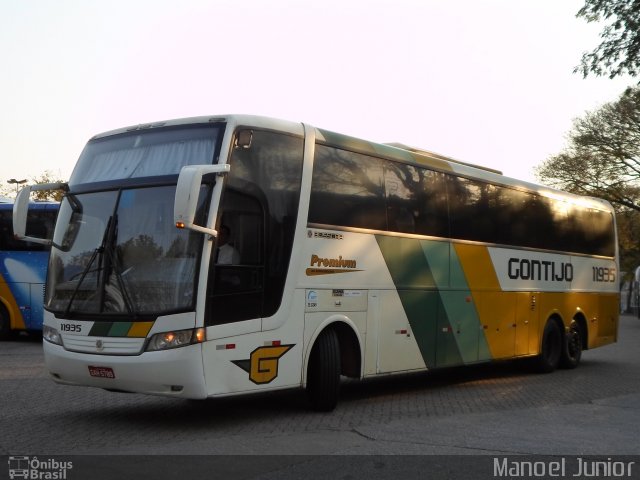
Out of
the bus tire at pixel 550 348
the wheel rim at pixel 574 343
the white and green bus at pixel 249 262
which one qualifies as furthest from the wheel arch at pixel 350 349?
the wheel rim at pixel 574 343

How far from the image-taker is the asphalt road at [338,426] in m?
7.48

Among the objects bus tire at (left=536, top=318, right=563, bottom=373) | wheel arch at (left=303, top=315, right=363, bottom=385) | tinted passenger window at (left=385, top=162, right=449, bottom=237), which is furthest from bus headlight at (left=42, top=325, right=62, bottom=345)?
bus tire at (left=536, top=318, right=563, bottom=373)

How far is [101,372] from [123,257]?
3.99 feet

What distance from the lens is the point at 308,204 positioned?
1004 centimetres

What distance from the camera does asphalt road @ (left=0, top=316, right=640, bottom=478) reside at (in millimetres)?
7480

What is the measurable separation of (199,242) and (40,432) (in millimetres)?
2508

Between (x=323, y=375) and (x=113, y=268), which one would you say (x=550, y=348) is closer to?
(x=323, y=375)

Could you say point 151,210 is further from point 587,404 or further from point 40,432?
point 587,404

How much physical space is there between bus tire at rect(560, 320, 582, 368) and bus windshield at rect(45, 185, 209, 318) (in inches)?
405

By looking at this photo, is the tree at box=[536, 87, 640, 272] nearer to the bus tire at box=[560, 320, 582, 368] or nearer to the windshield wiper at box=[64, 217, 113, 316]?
the bus tire at box=[560, 320, 582, 368]

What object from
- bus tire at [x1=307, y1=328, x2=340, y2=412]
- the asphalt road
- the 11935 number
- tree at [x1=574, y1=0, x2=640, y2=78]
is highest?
tree at [x1=574, y1=0, x2=640, y2=78]

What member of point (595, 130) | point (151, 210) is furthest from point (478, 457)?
point (595, 130)

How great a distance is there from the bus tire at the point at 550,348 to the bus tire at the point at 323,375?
6.80 meters

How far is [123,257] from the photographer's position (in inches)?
352
